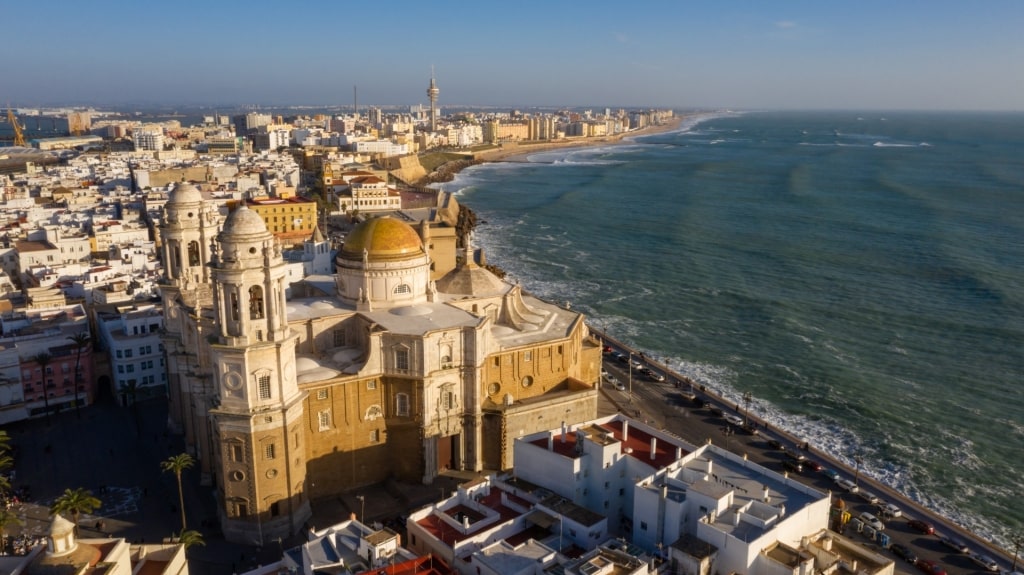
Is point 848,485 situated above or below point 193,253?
below

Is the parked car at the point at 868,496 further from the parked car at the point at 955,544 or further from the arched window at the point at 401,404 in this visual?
the arched window at the point at 401,404

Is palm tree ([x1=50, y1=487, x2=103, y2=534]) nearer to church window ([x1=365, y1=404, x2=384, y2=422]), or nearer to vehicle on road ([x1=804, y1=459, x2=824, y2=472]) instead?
church window ([x1=365, y1=404, x2=384, y2=422])

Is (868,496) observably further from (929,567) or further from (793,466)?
(929,567)

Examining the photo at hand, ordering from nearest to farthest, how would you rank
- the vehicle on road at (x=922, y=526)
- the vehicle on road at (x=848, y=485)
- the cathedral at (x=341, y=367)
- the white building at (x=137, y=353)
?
the cathedral at (x=341, y=367) → the vehicle on road at (x=922, y=526) → the vehicle on road at (x=848, y=485) → the white building at (x=137, y=353)

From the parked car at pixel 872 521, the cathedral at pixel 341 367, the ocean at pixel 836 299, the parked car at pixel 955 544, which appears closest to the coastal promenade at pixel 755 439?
the parked car at pixel 955 544

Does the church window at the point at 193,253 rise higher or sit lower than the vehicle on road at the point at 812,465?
higher

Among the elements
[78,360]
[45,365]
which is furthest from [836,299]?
[45,365]

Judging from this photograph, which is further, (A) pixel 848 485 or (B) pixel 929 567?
(A) pixel 848 485
